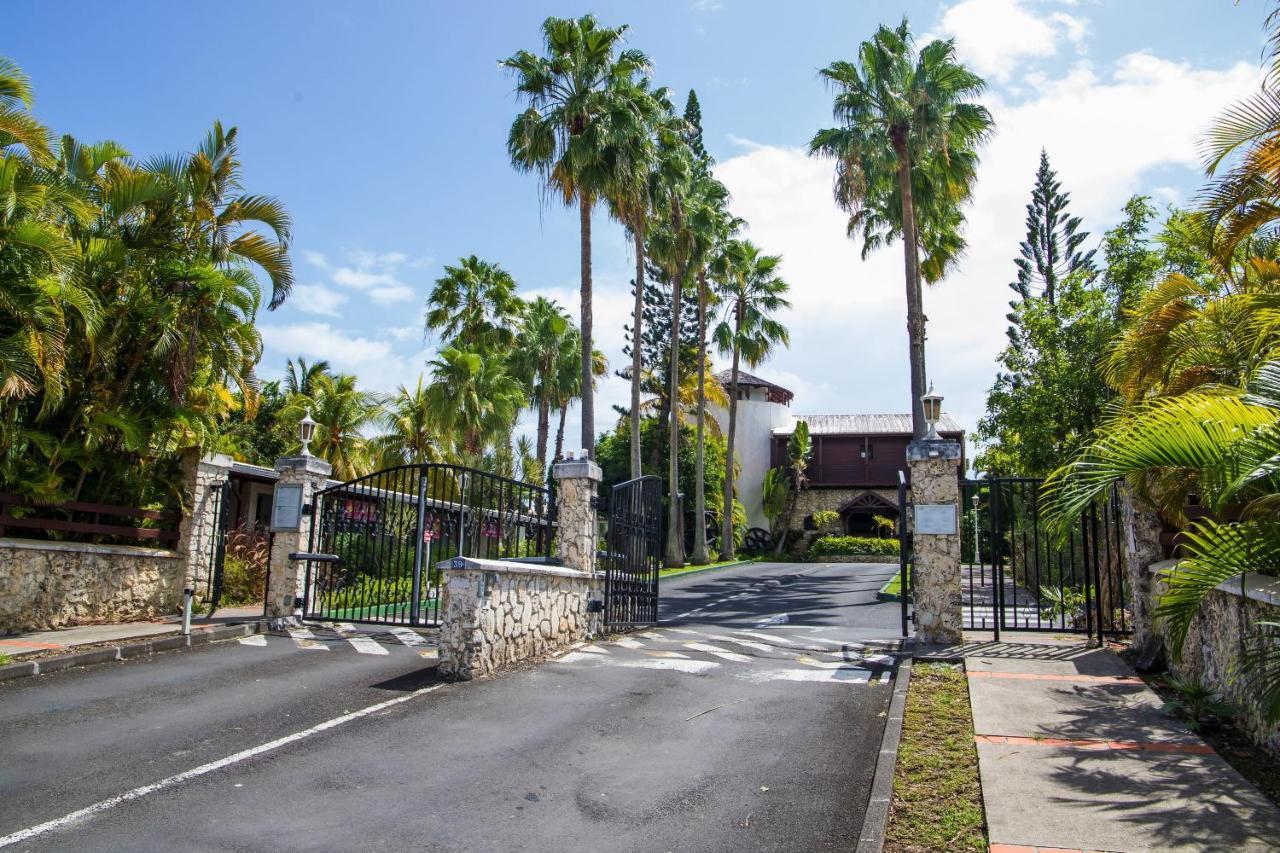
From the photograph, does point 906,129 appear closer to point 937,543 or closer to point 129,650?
point 937,543

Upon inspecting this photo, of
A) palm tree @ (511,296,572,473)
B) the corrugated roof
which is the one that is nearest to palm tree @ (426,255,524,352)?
palm tree @ (511,296,572,473)

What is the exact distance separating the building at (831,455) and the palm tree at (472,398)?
1697 centimetres

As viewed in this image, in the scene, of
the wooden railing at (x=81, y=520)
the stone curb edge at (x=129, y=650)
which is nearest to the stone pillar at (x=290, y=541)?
the stone curb edge at (x=129, y=650)

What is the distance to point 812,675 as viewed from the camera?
28.2 feet

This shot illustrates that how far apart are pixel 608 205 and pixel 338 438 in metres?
10.8

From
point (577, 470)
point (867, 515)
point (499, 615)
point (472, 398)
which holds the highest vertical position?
point (472, 398)

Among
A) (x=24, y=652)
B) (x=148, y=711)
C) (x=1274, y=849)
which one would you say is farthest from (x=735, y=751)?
(x=24, y=652)

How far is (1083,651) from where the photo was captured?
9.38 m

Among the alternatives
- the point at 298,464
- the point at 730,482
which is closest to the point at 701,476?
the point at 730,482

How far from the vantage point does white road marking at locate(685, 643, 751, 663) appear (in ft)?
31.4

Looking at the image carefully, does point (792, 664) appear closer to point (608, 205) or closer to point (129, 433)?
point (129, 433)

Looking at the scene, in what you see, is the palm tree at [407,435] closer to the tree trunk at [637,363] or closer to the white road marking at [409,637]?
the tree trunk at [637,363]

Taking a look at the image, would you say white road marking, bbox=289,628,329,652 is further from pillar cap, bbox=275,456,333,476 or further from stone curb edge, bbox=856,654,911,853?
stone curb edge, bbox=856,654,911,853

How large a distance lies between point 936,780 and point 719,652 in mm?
4913
